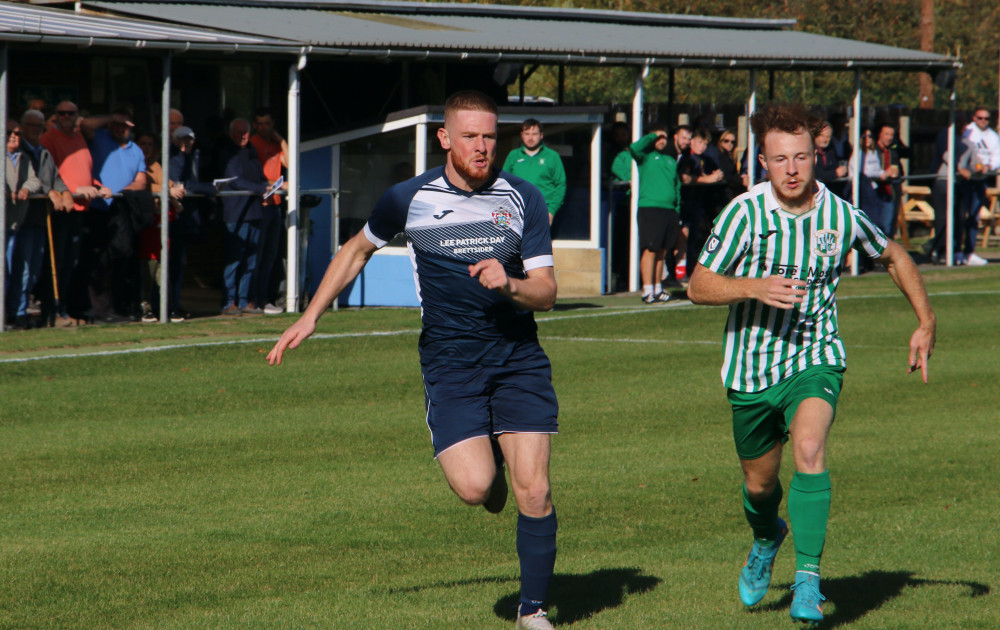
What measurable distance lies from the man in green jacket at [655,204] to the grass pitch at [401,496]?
3913mm

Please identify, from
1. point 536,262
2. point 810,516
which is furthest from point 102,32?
point 810,516

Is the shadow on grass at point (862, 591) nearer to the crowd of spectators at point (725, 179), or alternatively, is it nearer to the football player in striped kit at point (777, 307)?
the football player in striped kit at point (777, 307)

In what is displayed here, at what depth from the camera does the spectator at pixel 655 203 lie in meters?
18.0

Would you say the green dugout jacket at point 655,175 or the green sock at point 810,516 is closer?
the green sock at point 810,516

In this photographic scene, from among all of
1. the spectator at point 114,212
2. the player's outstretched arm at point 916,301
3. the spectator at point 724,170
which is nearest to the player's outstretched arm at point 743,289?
the player's outstretched arm at point 916,301

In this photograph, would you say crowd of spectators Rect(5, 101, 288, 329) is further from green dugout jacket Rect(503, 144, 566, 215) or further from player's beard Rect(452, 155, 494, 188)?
player's beard Rect(452, 155, 494, 188)

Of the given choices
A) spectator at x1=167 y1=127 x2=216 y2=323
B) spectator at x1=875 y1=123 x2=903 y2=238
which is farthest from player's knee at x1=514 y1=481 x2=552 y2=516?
spectator at x1=875 y1=123 x2=903 y2=238

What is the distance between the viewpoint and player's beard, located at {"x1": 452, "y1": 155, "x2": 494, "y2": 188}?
227 inches

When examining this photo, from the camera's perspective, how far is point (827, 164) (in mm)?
21297

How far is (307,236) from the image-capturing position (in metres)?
17.4

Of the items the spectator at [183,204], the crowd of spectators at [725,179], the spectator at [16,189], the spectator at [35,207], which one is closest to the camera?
the spectator at [16,189]

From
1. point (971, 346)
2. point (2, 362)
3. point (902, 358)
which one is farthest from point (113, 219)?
point (971, 346)

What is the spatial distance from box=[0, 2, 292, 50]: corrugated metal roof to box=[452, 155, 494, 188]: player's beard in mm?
9330

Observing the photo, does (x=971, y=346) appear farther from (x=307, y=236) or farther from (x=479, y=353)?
(x=479, y=353)
